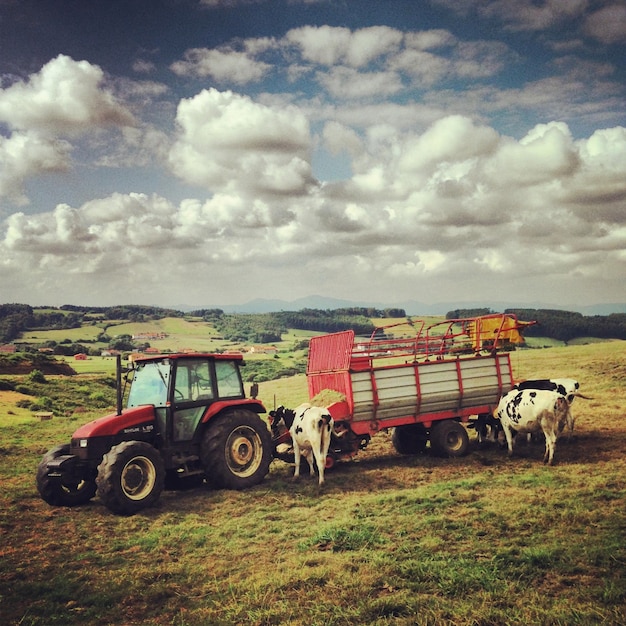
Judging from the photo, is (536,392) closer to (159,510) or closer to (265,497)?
(265,497)

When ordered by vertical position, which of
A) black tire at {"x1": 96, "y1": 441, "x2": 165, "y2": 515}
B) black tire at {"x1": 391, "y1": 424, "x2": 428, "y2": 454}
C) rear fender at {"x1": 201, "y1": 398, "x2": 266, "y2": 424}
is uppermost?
rear fender at {"x1": 201, "y1": 398, "x2": 266, "y2": 424}

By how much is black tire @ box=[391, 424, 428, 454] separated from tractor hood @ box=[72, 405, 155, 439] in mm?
7149

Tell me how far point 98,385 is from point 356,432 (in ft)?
120

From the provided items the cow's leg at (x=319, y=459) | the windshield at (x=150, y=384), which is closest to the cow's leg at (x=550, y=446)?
the cow's leg at (x=319, y=459)

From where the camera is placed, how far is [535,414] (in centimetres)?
1192

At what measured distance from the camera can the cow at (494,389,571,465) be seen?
11.6 meters

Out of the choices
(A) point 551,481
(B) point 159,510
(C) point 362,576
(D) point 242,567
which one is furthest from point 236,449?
(A) point 551,481

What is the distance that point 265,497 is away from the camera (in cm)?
983

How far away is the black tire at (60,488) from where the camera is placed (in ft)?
30.8

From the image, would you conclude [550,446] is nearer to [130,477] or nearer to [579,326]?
[130,477]

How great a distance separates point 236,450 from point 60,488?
11.0 feet

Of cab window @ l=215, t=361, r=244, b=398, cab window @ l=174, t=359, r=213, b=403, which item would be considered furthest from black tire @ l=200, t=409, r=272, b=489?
cab window @ l=174, t=359, r=213, b=403

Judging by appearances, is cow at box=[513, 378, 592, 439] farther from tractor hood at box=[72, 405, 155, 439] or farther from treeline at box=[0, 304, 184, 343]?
treeline at box=[0, 304, 184, 343]

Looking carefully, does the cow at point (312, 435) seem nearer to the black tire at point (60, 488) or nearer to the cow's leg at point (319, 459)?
the cow's leg at point (319, 459)
